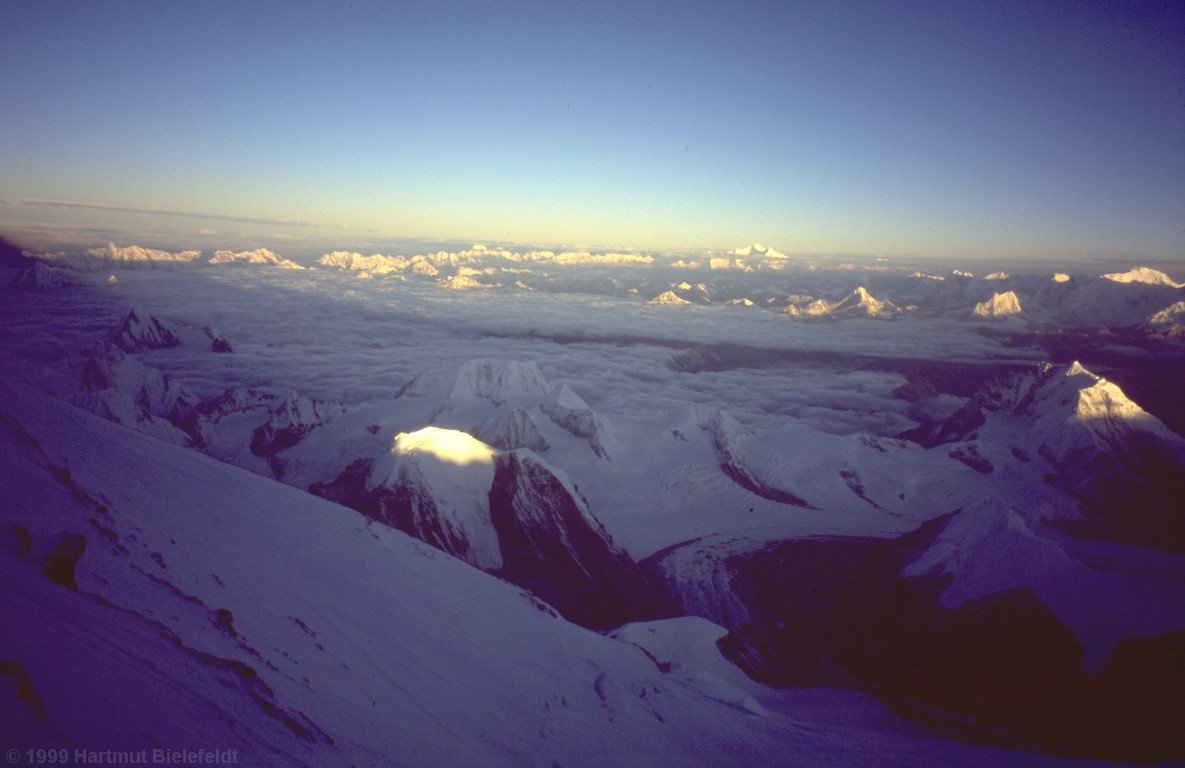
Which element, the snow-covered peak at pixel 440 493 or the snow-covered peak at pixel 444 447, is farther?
the snow-covered peak at pixel 444 447

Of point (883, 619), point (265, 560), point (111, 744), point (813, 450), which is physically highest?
point (111, 744)

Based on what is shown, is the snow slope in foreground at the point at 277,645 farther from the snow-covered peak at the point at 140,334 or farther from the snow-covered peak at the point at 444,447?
the snow-covered peak at the point at 140,334

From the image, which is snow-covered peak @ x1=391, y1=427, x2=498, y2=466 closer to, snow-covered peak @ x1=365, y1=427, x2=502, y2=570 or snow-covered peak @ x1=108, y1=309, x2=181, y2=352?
snow-covered peak @ x1=365, y1=427, x2=502, y2=570

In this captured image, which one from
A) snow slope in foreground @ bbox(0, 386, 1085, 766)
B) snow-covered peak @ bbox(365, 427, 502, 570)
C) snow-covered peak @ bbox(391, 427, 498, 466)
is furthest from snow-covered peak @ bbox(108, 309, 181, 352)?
snow slope in foreground @ bbox(0, 386, 1085, 766)

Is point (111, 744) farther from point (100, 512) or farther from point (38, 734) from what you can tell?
point (100, 512)

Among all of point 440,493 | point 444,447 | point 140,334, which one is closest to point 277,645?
point 440,493

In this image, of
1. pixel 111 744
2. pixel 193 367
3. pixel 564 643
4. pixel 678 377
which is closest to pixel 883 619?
pixel 564 643

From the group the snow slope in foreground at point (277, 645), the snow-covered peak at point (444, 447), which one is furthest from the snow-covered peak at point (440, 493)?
the snow slope in foreground at point (277, 645)

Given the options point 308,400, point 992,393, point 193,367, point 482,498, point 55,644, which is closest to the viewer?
point 55,644

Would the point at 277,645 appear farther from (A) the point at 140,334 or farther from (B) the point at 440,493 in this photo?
(A) the point at 140,334
